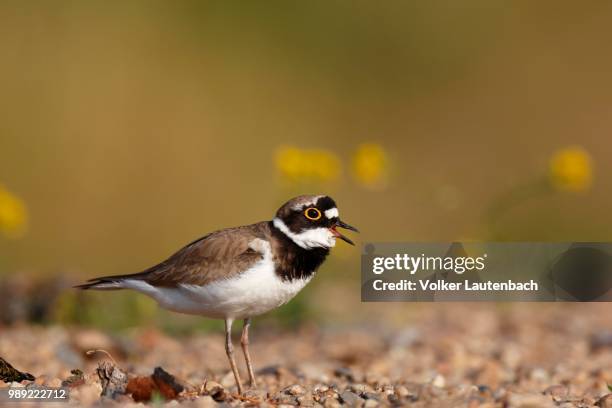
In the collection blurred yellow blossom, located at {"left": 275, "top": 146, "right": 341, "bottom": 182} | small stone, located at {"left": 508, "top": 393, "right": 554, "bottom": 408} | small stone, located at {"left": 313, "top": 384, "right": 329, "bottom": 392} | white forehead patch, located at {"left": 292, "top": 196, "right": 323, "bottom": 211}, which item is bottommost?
small stone, located at {"left": 508, "top": 393, "right": 554, "bottom": 408}

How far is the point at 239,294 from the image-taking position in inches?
181

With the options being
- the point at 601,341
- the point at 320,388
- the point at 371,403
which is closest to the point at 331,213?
the point at 320,388

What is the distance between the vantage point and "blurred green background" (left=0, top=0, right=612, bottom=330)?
11414 mm

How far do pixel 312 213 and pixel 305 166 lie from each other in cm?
201

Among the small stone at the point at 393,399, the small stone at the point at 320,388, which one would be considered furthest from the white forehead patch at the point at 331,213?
the small stone at the point at 393,399

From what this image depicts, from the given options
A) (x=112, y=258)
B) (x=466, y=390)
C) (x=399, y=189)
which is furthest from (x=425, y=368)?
(x=399, y=189)

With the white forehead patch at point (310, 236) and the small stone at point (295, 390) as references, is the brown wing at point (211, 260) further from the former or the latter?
the small stone at point (295, 390)

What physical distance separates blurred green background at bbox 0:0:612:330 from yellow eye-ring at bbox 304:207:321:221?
3.93 meters

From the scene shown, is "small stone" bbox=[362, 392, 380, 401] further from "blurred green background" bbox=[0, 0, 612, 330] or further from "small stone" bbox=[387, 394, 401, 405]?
"blurred green background" bbox=[0, 0, 612, 330]

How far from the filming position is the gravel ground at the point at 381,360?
14.2ft

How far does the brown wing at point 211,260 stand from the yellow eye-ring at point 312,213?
0.75 feet

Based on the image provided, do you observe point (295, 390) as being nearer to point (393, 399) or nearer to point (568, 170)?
point (393, 399)

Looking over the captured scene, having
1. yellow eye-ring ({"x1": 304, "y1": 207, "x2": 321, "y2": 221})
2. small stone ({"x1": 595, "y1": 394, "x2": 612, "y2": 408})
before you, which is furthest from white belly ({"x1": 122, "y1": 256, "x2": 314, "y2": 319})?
small stone ({"x1": 595, "y1": 394, "x2": 612, "y2": 408})

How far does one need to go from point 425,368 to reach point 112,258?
5521 millimetres
